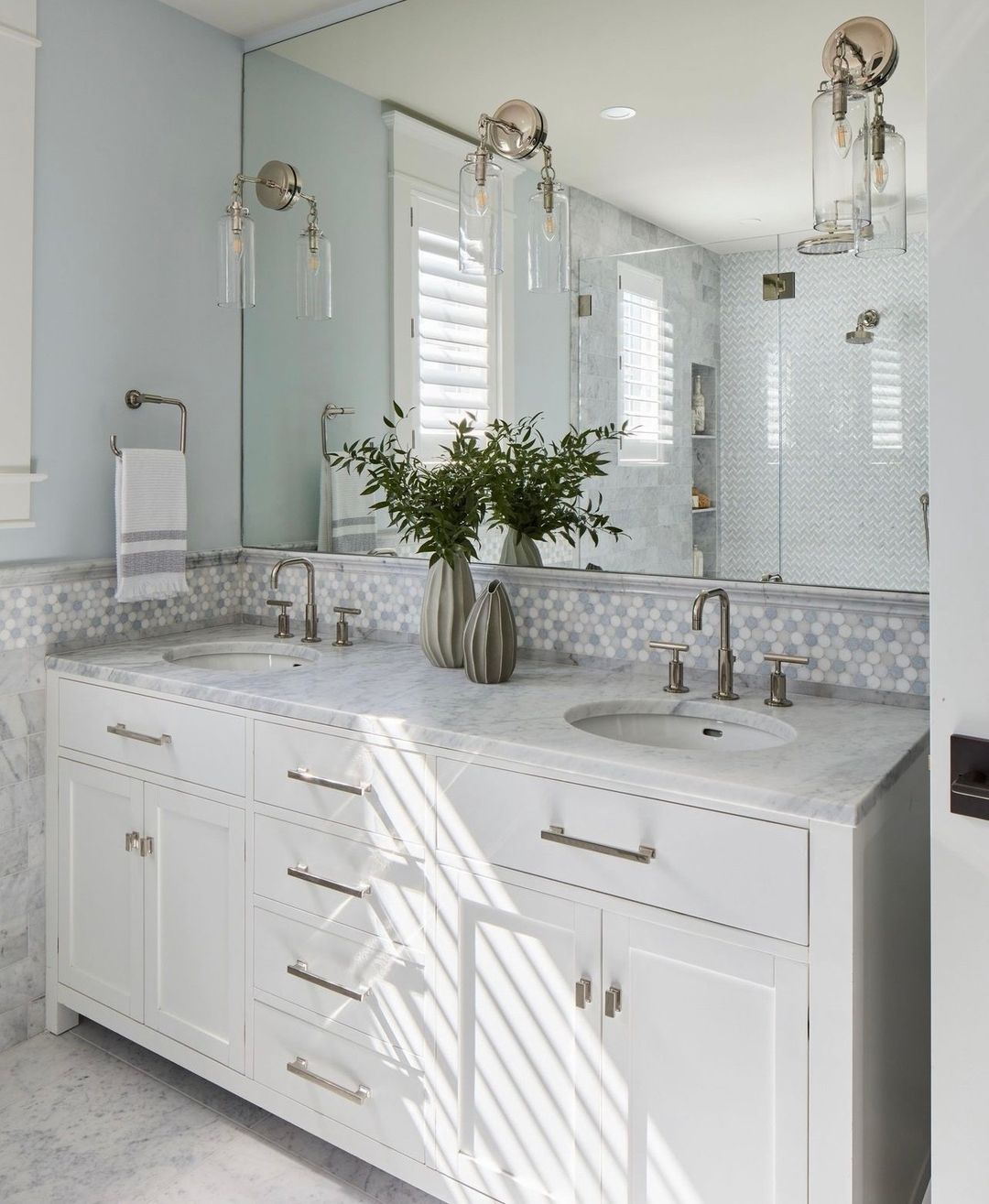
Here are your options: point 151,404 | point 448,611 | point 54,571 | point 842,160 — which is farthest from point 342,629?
point 842,160

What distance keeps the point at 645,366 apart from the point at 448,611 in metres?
0.67

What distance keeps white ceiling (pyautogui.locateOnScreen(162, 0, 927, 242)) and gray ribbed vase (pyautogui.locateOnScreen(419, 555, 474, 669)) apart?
0.85m

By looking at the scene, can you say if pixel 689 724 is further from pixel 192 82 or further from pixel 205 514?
pixel 192 82

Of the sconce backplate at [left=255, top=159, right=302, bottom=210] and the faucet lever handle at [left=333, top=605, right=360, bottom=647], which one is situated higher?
the sconce backplate at [left=255, top=159, right=302, bottom=210]

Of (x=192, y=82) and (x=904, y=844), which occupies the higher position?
(x=192, y=82)

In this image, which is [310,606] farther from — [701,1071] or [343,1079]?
[701,1071]

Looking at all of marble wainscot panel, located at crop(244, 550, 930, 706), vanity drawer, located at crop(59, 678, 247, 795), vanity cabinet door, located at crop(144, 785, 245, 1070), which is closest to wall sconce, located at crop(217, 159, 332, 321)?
marble wainscot panel, located at crop(244, 550, 930, 706)

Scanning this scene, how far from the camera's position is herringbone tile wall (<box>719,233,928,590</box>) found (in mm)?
1835

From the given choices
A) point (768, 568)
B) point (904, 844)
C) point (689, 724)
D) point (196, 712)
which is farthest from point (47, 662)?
point (904, 844)

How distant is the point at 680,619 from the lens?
2121mm

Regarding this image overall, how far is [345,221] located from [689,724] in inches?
62.7

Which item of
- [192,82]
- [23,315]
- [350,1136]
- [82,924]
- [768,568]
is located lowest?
[350,1136]

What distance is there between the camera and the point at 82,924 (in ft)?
7.77

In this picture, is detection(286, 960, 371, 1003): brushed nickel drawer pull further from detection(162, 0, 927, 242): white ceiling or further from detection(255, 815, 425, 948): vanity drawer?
detection(162, 0, 927, 242): white ceiling
